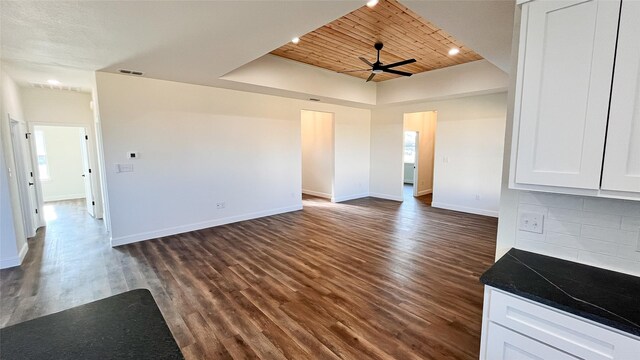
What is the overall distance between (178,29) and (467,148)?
590 cm

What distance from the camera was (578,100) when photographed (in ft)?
4.26

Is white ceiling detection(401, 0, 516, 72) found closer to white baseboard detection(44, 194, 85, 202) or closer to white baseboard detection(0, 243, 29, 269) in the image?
white baseboard detection(0, 243, 29, 269)

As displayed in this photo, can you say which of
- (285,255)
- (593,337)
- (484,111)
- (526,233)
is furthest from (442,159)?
(593,337)

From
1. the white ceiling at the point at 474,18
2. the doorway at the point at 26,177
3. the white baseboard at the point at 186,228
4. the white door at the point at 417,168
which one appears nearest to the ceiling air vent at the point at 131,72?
the doorway at the point at 26,177

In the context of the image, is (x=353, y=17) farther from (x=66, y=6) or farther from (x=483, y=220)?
(x=483, y=220)

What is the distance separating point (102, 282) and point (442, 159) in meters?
6.66

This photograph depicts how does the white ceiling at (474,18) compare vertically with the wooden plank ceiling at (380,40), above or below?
below

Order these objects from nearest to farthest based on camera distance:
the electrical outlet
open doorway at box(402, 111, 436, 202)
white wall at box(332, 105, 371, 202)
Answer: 1. the electrical outlet
2. white wall at box(332, 105, 371, 202)
3. open doorway at box(402, 111, 436, 202)

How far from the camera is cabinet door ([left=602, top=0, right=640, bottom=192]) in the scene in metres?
1.17

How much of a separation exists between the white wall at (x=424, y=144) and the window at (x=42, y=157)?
10.3 metres

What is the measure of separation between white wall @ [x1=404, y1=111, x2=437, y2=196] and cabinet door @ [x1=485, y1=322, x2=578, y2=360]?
721 centimetres

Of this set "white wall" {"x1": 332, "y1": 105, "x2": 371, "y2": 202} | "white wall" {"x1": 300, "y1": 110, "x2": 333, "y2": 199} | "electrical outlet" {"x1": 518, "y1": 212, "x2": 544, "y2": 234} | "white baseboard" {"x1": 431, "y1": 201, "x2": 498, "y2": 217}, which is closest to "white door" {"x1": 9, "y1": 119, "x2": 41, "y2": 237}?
"white wall" {"x1": 300, "y1": 110, "x2": 333, "y2": 199}

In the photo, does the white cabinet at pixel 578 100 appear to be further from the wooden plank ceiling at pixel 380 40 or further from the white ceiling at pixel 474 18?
the wooden plank ceiling at pixel 380 40

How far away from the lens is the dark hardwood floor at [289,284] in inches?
87.7
